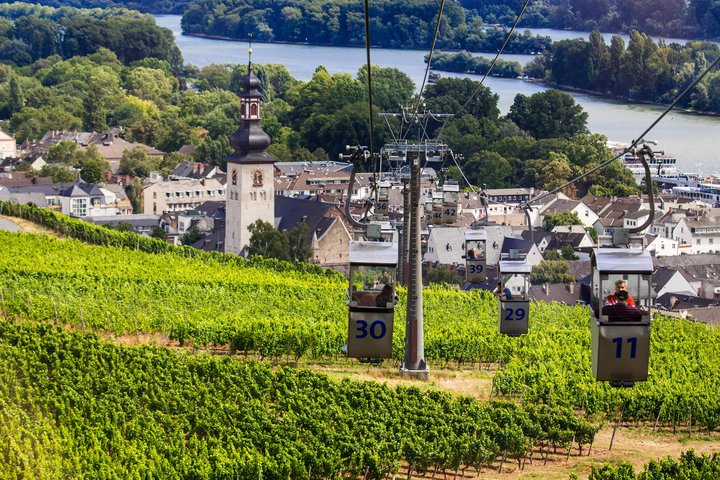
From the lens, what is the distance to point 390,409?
113 ft

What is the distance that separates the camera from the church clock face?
83.8m

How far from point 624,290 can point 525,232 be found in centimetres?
6851

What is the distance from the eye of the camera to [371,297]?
24.5 m

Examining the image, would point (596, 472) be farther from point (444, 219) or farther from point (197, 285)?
point (197, 285)

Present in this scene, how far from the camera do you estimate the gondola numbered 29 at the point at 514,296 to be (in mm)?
30969

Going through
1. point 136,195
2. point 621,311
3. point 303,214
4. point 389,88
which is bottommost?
point 136,195

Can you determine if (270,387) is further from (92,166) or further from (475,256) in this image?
(92,166)

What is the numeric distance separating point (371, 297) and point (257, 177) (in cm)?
5983

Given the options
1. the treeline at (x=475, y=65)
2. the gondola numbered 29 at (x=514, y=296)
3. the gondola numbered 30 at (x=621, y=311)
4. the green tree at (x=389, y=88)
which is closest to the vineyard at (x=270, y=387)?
the gondola numbered 29 at (x=514, y=296)

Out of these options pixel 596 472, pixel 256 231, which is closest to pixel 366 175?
pixel 256 231

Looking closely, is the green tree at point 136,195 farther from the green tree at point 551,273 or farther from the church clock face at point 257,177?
the green tree at point 551,273

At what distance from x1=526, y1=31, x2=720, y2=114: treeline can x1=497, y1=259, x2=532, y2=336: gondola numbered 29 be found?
12720 centimetres

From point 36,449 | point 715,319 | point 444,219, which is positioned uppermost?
point 444,219

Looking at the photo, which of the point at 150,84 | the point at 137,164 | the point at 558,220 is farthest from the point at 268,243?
the point at 150,84
